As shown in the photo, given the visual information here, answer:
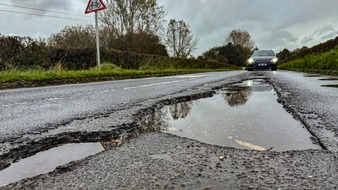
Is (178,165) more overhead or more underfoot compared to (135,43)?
more underfoot

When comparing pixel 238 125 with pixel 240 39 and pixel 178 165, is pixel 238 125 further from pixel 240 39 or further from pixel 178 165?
pixel 240 39

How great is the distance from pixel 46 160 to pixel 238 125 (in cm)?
155

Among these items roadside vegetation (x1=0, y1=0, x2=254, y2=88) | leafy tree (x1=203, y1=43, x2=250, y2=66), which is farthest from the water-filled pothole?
leafy tree (x1=203, y1=43, x2=250, y2=66)

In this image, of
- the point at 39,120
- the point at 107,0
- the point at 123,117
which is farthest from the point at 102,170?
the point at 107,0

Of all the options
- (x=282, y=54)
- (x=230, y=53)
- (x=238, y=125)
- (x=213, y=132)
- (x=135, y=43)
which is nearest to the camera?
(x=213, y=132)

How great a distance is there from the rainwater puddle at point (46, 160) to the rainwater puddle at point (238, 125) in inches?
28.2

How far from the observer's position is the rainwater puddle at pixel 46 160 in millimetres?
1462

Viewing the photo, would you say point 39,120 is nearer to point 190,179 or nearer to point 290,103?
point 190,179

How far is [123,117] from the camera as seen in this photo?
290 cm

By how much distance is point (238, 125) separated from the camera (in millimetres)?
2426

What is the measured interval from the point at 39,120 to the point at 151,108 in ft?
4.22

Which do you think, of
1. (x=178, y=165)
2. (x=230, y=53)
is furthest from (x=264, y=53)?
(x=230, y=53)

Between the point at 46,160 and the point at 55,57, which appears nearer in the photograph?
the point at 46,160

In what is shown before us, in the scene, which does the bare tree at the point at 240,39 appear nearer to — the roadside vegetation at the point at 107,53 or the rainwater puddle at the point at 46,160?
the roadside vegetation at the point at 107,53
